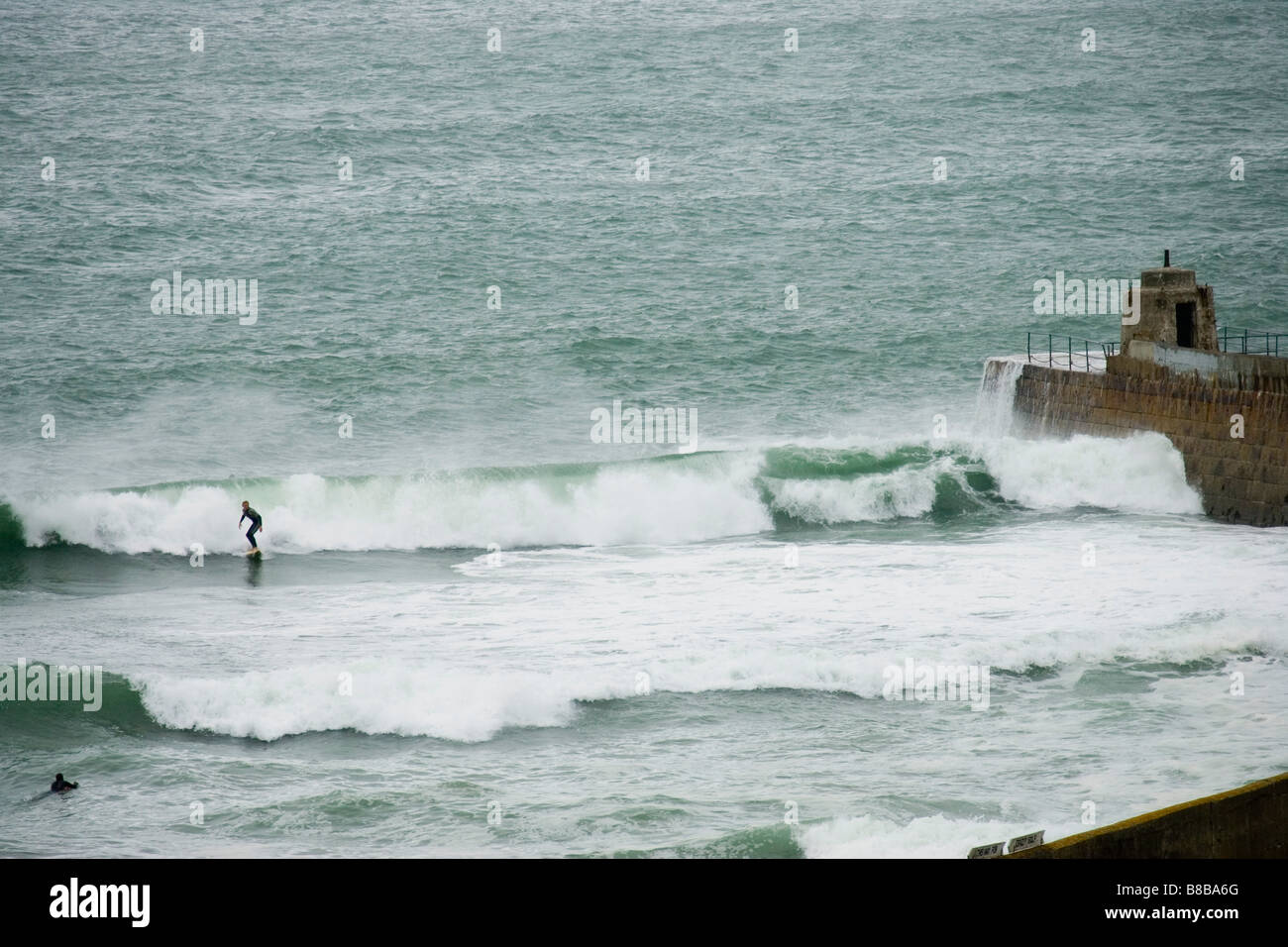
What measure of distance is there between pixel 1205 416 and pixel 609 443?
452 inches

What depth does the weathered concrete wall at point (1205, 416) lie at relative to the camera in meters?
23.2

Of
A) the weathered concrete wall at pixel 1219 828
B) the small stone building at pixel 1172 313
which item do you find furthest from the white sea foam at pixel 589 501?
the weathered concrete wall at pixel 1219 828

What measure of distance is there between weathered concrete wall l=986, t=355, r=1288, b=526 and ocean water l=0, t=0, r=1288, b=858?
463mm

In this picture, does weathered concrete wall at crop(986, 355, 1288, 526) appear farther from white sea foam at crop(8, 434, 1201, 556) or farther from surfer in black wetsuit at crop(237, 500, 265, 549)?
surfer in black wetsuit at crop(237, 500, 265, 549)

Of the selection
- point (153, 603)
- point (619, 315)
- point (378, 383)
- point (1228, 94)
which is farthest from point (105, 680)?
point (1228, 94)

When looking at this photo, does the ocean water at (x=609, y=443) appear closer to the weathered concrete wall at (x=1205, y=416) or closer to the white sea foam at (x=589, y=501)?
the white sea foam at (x=589, y=501)

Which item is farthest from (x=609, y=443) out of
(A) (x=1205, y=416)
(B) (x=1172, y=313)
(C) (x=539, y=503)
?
(A) (x=1205, y=416)

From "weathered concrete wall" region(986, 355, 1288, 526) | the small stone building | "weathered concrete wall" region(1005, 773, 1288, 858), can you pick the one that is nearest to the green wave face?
"weathered concrete wall" region(986, 355, 1288, 526)

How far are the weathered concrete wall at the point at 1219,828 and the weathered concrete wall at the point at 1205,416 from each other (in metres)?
13.4

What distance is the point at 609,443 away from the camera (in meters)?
31.3

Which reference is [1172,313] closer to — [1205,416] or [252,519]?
[1205,416]

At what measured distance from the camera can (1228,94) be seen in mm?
52281

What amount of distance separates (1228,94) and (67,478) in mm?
39647

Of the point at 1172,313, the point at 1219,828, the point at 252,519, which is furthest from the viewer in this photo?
the point at 252,519
